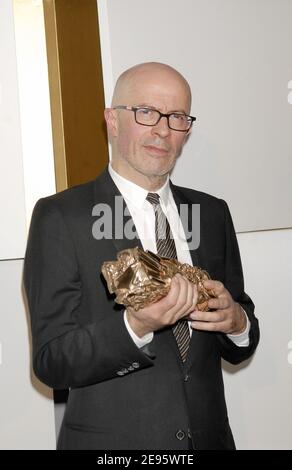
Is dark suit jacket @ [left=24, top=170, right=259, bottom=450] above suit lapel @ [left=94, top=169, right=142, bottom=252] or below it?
below

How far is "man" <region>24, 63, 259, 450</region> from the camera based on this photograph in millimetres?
1207

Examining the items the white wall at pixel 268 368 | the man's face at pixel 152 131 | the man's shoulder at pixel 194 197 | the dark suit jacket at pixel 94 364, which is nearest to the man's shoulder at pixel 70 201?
the dark suit jacket at pixel 94 364

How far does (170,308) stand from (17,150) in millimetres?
841

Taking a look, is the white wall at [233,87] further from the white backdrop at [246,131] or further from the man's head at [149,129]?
the man's head at [149,129]

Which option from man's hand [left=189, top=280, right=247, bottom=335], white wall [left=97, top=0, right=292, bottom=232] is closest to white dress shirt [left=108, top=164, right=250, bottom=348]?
man's hand [left=189, top=280, right=247, bottom=335]

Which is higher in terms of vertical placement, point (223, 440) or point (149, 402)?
point (149, 402)

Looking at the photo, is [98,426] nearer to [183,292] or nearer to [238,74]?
[183,292]

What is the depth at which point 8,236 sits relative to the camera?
178cm

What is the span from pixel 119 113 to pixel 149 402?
0.63m

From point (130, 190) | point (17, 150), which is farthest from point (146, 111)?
point (17, 150)

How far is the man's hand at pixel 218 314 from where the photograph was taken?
49.2 inches

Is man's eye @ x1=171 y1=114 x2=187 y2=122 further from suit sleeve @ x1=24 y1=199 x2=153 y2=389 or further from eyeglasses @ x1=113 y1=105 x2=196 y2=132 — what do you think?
suit sleeve @ x1=24 y1=199 x2=153 y2=389
